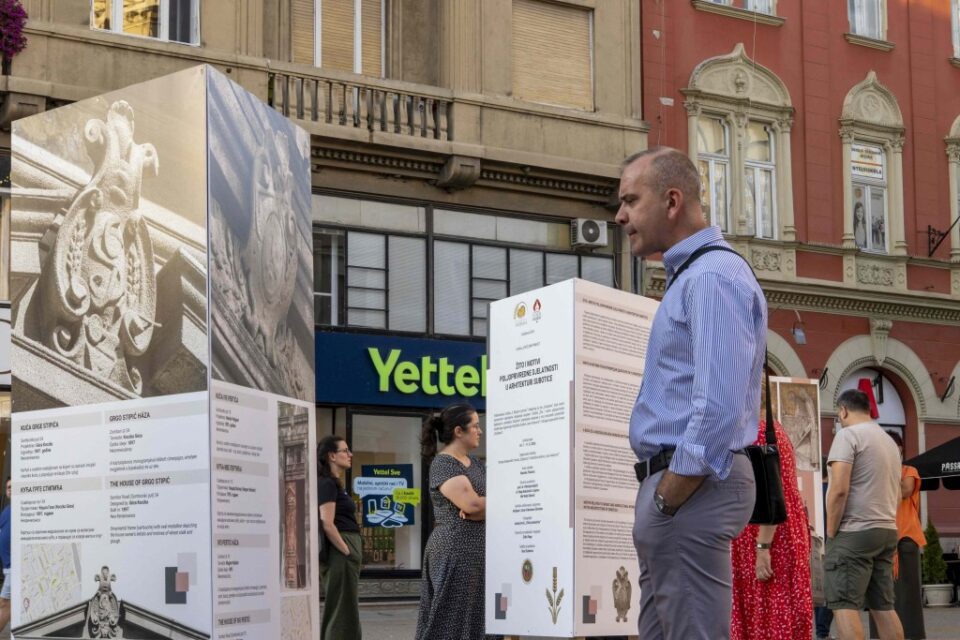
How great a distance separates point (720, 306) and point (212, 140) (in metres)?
2.09

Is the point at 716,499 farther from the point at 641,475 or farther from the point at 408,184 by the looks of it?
the point at 408,184

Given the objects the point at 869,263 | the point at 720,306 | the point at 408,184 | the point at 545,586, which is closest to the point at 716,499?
the point at 720,306

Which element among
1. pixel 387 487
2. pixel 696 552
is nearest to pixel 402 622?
pixel 387 487

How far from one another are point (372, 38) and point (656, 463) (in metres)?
19.2

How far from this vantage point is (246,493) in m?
6.13

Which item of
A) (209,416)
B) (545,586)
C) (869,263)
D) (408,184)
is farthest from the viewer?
(869,263)

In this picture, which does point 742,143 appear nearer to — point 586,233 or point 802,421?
point 586,233

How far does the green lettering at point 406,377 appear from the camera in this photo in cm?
2273

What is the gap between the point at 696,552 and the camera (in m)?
5.17

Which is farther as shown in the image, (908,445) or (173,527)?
(908,445)

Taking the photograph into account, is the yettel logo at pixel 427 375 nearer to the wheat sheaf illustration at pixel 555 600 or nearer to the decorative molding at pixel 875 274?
the decorative molding at pixel 875 274

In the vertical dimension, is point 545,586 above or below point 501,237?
below

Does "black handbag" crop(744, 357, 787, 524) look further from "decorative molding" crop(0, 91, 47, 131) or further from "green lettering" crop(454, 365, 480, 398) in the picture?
"green lettering" crop(454, 365, 480, 398)

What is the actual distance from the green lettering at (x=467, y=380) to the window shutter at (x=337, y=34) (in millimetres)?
4695
